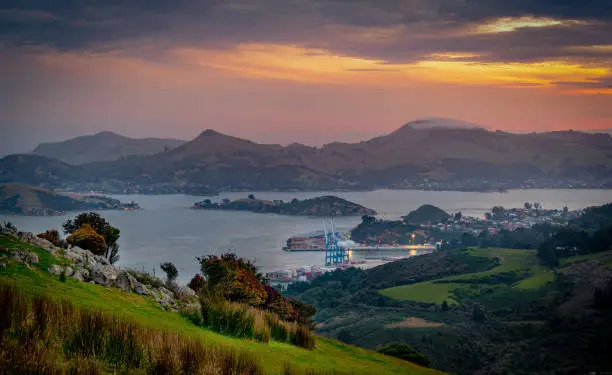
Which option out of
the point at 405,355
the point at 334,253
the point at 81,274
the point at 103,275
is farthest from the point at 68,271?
the point at 334,253

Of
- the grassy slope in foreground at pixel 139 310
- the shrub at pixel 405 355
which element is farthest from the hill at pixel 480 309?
the grassy slope in foreground at pixel 139 310

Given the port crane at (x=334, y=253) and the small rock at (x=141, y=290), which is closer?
the small rock at (x=141, y=290)

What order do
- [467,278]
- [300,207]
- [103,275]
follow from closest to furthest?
1. [103,275]
2. [467,278]
3. [300,207]

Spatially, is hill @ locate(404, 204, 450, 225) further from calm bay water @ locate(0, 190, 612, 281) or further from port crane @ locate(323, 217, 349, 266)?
port crane @ locate(323, 217, 349, 266)

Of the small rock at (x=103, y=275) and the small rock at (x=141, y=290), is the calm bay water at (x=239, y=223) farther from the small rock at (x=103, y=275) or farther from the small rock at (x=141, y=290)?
the small rock at (x=103, y=275)

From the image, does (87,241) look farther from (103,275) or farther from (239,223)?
(239,223)

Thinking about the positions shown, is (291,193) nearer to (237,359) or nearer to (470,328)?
(470,328)

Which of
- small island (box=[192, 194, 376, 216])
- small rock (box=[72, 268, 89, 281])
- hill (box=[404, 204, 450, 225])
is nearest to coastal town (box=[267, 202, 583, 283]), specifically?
hill (box=[404, 204, 450, 225])
